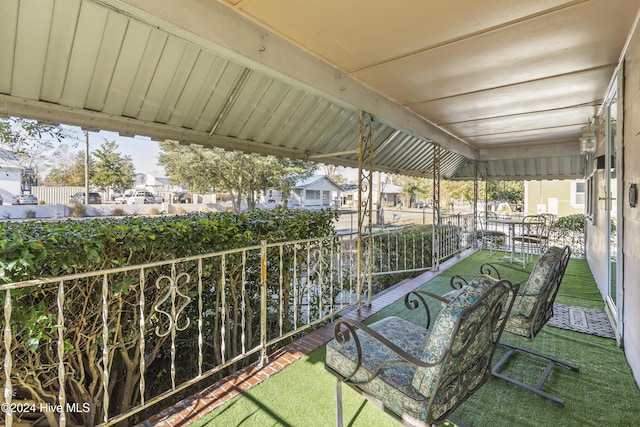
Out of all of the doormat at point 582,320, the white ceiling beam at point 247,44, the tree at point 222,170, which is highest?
the tree at point 222,170

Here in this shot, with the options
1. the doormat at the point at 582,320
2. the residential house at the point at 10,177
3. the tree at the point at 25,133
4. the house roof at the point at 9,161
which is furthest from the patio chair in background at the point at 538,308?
the residential house at the point at 10,177

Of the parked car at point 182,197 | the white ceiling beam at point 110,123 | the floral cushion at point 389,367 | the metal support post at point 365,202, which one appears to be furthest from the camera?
the parked car at point 182,197

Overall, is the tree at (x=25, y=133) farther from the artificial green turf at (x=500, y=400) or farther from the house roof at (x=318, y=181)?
the house roof at (x=318, y=181)

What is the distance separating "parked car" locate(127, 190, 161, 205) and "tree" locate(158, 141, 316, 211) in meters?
4.41

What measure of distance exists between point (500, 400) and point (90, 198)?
67.6 feet

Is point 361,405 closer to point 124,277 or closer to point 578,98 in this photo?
point 124,277

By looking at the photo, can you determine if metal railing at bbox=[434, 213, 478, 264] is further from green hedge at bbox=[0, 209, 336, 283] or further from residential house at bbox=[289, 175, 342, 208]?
residential house at bbox=[289, 175, 342, 208]

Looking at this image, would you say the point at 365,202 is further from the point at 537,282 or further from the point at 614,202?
→ the point at 614,202

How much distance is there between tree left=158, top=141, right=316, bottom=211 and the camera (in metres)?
15.9

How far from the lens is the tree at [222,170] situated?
15.9m

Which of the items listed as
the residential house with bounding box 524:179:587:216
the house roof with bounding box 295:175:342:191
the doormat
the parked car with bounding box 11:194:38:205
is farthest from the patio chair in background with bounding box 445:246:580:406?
the house roof with bounding box 295:175:342:191

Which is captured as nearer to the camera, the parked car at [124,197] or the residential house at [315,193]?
the parked car at [124,197]

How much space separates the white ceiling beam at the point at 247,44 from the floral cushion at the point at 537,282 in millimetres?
2407

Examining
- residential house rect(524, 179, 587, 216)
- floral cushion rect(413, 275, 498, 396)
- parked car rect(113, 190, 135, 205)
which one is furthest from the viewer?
parked car rect(113, 190, 135, 205)
